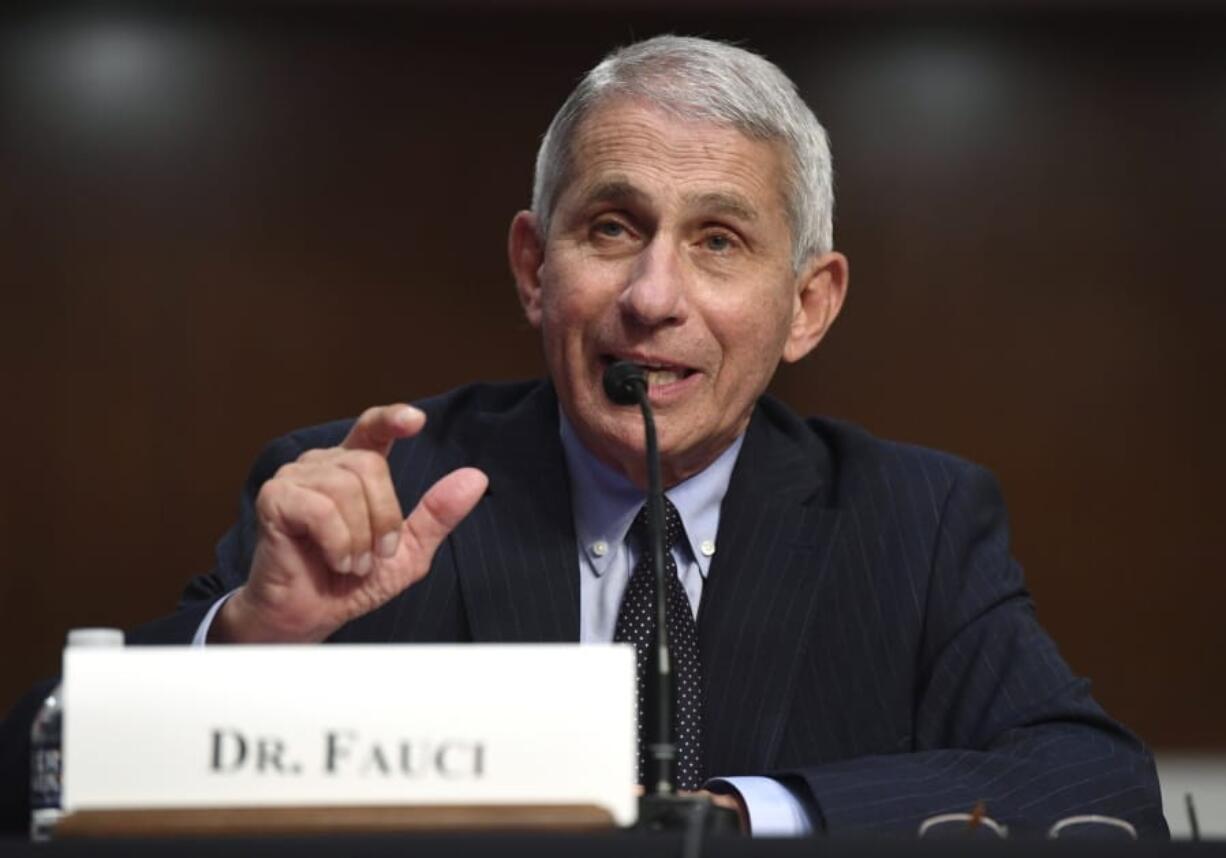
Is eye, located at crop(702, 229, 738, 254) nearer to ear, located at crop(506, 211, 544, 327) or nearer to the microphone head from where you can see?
ear, located at crop(506, 211, 544, 327)

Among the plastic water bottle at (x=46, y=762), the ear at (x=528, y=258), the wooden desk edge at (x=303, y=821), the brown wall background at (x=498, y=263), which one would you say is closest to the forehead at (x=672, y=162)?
the ear at (x=528, y=258)

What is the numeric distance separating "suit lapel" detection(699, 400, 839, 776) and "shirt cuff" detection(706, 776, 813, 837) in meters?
0.39

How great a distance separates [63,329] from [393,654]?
3.16m

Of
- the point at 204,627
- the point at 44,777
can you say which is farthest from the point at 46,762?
the point at 204,627

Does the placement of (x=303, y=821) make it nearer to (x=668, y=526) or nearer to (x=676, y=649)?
(x=676, y=649)

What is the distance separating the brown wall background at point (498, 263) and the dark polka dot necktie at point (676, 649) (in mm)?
2062

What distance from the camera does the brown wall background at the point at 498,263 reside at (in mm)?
4262

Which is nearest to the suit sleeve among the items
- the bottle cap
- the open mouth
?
the open mouth

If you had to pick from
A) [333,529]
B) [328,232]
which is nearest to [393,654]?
[333,529]

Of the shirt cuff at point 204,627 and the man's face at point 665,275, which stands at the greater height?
the man's face at point 665,275

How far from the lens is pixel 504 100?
4.46 metres

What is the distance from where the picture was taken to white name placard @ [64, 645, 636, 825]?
1.30 m

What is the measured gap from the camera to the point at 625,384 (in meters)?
2.00

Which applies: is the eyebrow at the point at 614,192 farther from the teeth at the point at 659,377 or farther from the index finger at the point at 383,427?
the index finger at the point at 383,427
